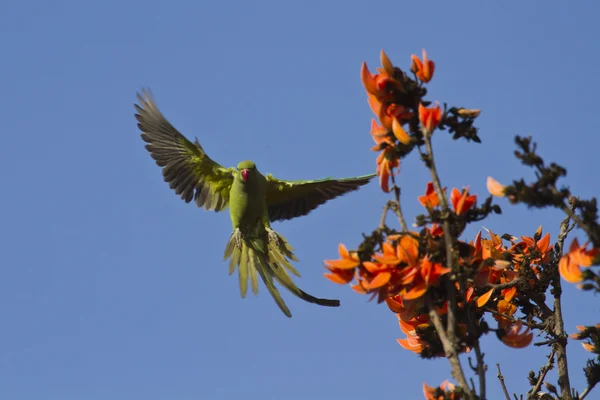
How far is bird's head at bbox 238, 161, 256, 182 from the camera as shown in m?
9.62

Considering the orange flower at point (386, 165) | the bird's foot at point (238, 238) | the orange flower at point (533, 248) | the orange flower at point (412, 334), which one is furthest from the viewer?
the bird's foot at point (238, 238)

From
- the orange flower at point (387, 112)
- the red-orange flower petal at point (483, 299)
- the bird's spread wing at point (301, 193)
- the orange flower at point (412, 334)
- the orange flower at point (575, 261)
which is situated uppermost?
the bird's spread wing at point (301, 193)

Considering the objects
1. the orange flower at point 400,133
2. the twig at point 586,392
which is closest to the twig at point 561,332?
the twig at point 586,392

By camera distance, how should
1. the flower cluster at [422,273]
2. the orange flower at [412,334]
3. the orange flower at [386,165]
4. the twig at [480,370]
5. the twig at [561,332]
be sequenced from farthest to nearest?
the orange flower at [412,334] < the twig at [561,332] < the orange flower at [386,165] < the flower cluster at [422,273] < the twig at [480,370]

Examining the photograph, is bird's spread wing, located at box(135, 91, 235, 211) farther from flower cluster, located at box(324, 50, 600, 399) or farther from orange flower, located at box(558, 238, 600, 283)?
orange flower, located at box(558, 238, 600, 283)

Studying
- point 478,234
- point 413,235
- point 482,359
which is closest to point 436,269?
point 413,235

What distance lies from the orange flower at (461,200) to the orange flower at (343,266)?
47cm

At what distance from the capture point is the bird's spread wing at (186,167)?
10.4 meters

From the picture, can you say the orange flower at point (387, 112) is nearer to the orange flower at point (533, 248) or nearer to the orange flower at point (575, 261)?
the orange flower at point (575, 261)

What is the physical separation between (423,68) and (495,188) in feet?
2.31

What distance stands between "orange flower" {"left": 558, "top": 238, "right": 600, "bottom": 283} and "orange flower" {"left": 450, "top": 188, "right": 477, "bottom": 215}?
1.48ft

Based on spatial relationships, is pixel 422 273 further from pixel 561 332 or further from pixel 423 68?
pixel 561 332

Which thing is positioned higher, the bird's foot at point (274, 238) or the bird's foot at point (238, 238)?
the bird's foot at point (238, 238)

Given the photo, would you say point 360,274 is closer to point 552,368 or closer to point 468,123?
point 468,123
